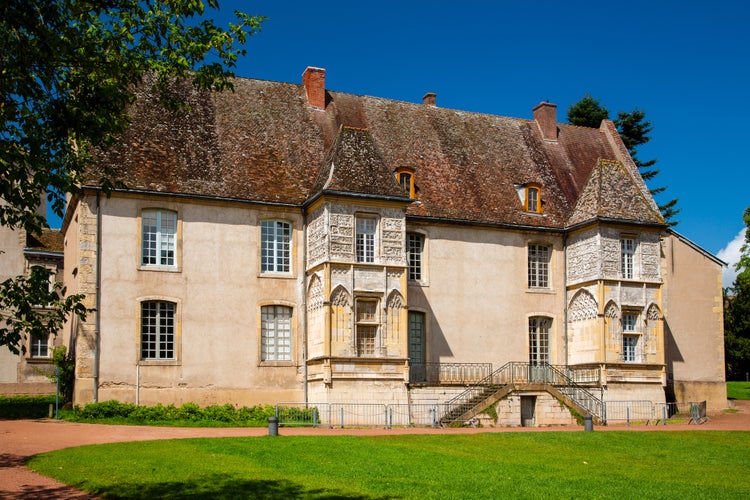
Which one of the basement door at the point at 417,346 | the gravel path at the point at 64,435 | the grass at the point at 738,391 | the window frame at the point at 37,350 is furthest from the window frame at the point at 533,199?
the window frame at the point at 37,350

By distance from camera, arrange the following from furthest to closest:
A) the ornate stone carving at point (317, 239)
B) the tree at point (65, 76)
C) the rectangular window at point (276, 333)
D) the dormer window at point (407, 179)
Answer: the dormer window at point (407, 179) < the rectangular window at point (276, 333) < the ornate stone carving at point (317, 239) < the tree at point (65, 76)

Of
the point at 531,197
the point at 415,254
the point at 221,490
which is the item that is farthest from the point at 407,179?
the point at 221,490

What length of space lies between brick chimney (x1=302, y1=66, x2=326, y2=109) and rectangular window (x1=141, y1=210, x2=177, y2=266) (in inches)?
311

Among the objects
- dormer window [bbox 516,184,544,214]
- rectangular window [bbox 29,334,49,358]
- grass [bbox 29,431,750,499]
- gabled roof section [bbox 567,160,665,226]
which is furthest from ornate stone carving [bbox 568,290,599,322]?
rectangular window [bbox 29,334,49,358]

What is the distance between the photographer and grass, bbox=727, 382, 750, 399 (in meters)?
42.8

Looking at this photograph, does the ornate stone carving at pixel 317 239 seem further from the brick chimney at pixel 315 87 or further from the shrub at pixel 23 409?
the shrub at pixel 23 409

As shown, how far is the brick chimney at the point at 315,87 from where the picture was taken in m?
32.1

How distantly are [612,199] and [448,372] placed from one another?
8.74m

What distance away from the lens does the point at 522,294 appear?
3156 centimetres

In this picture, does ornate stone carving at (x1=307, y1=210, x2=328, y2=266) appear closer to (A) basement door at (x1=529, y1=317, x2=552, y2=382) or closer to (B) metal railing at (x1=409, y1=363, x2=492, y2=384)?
(B) metal railing at (x1=409, y1=363, x2=492, y2=384)

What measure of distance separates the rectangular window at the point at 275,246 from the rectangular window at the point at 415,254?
4332 millimetres

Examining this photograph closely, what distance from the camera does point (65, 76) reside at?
455 inches

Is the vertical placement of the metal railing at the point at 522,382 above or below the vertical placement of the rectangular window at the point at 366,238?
below

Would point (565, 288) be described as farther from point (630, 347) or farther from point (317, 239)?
point (317, 239)
